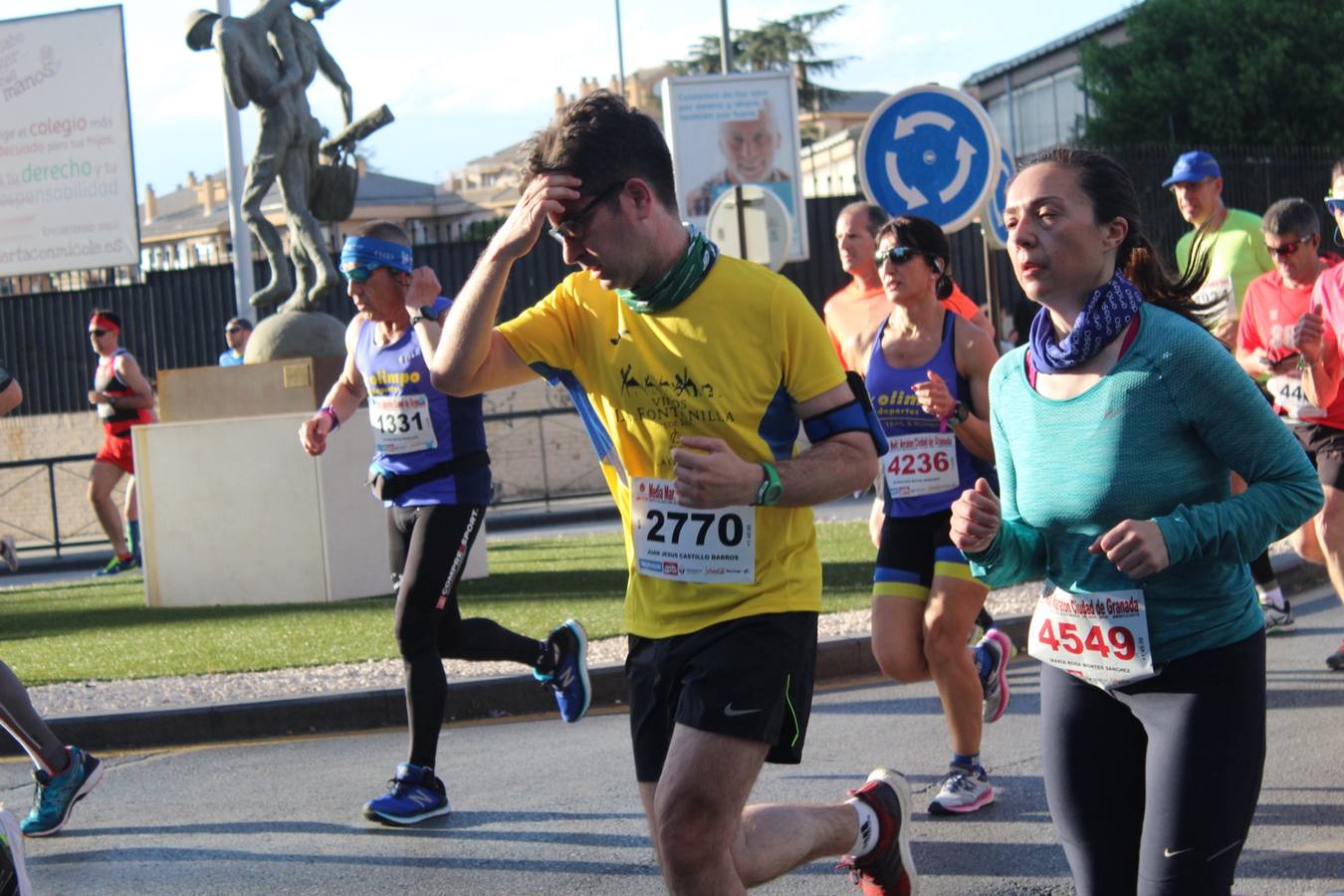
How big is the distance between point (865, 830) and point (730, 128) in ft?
77.7

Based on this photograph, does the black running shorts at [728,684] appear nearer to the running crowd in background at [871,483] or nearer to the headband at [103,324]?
the running crowd in background at [871,483]

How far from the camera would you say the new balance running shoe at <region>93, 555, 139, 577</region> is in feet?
58.4

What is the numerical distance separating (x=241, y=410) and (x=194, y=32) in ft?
11.7

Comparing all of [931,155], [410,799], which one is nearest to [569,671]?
[410,799]

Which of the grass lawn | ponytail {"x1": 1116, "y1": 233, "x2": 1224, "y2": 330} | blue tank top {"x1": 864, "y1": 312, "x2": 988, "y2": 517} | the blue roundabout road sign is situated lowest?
the grass lawn

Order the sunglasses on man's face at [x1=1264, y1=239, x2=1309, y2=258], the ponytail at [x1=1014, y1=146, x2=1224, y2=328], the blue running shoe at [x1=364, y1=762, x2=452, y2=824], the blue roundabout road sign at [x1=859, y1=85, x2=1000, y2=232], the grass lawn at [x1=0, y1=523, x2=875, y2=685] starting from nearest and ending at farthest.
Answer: the ponytail at [x1=1014, y1=146, x2=1224, y2=328] < the blue running shoe at [x1=364, y1=762, x2=452, y2=824] < the sunglasses on man's face at [x1=1264, y1=239, x2=1309, y2=258] < the grass lawn at [x1=0, y1=523, x2=875, y2=685] < the blue roundabout road sign at [x1=859, y1=85, x2=1000, y2=232]

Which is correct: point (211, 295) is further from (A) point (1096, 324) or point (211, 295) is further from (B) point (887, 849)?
(A) point (1096, 324)

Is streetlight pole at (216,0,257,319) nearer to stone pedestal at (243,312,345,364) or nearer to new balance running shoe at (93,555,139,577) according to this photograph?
new balance running shoe at (93,555,139,577)

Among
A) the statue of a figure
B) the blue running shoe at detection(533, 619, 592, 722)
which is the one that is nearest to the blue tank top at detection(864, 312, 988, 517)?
the blue running shoe at detection(533, 619, 592, 722)

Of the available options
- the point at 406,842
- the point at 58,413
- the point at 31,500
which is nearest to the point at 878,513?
the point at 406,842

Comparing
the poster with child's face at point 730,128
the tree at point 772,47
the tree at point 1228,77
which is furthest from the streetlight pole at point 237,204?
the tree at point 772,47

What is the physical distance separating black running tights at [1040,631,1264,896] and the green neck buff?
109 cm

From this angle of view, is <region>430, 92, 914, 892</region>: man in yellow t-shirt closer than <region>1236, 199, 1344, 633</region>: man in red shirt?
Yes

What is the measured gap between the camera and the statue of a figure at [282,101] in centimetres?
1419
